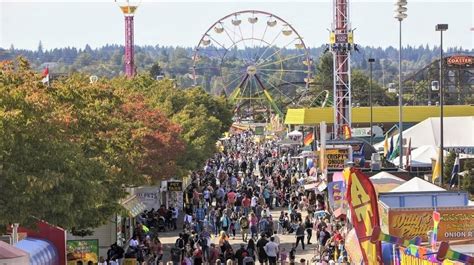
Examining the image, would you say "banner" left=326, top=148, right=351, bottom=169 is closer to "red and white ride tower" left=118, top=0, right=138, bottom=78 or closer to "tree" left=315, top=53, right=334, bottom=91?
"red and white ride tower" left=118, top=0, right=138, bottom=78

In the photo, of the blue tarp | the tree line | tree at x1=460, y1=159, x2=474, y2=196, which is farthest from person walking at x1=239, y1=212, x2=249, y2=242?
the blue tarp

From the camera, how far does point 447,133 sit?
53.8 meters

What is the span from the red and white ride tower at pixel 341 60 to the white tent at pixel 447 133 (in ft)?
39.7

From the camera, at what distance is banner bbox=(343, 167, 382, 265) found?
1766 centimetres

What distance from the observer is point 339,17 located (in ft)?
229

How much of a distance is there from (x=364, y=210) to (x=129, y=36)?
292 feet

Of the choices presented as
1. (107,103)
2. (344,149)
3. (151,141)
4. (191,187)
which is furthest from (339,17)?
(107,103)

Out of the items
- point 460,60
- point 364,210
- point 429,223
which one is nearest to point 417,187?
point 429,223

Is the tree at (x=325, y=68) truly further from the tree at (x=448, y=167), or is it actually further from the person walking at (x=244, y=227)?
the person walking at (x=244, y=227)

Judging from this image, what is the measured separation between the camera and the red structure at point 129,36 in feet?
336

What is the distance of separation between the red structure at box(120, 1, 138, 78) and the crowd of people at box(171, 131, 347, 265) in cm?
3552

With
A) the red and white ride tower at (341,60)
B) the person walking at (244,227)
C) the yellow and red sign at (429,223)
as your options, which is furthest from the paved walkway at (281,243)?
the red and white ride tower at (341,60)

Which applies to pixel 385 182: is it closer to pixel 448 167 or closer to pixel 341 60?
pixel 448 167

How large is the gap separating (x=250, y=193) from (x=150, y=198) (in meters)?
6.41
